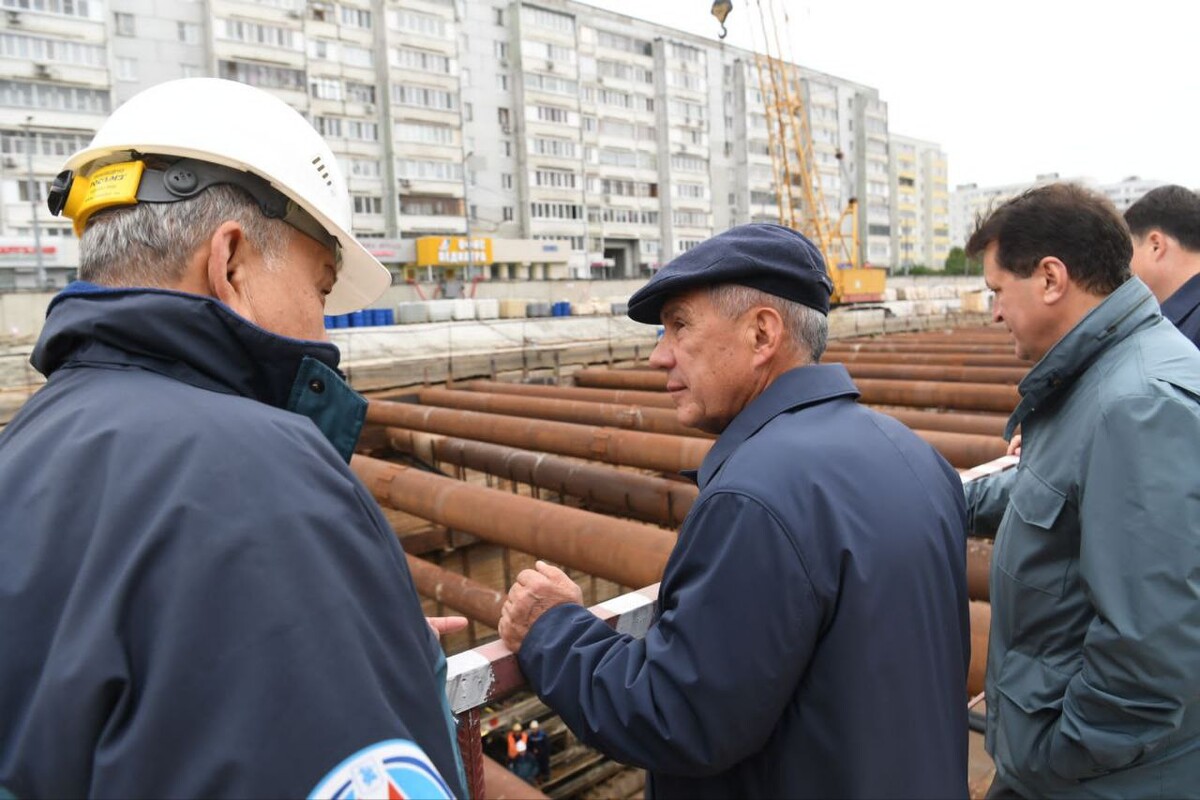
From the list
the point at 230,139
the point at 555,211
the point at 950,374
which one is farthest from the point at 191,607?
the point at 555,211

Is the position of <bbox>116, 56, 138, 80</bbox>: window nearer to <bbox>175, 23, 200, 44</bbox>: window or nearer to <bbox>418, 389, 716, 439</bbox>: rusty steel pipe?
<bbox>175, 23, 200, 44</bbox>: window

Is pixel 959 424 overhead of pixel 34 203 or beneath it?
beneath

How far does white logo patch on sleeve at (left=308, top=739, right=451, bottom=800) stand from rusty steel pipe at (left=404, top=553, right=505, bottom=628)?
4372mm

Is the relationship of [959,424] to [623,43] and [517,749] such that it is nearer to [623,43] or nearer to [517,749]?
[517,749]

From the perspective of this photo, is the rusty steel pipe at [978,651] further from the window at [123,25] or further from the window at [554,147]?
the window at [554,147]

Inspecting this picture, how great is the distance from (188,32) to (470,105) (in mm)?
17819

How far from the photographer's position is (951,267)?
90.8 m

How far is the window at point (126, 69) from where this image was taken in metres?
40.9

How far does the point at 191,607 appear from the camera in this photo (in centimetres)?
83

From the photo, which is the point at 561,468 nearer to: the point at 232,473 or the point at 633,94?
the point at 232,473

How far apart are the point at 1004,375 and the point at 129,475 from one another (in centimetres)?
1208

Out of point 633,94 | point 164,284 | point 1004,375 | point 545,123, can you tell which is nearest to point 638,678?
point 164,284

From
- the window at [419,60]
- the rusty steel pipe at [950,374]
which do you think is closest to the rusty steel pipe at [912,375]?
the rusty steel pipe at [950,374]

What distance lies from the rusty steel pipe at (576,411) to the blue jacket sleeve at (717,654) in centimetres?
640
